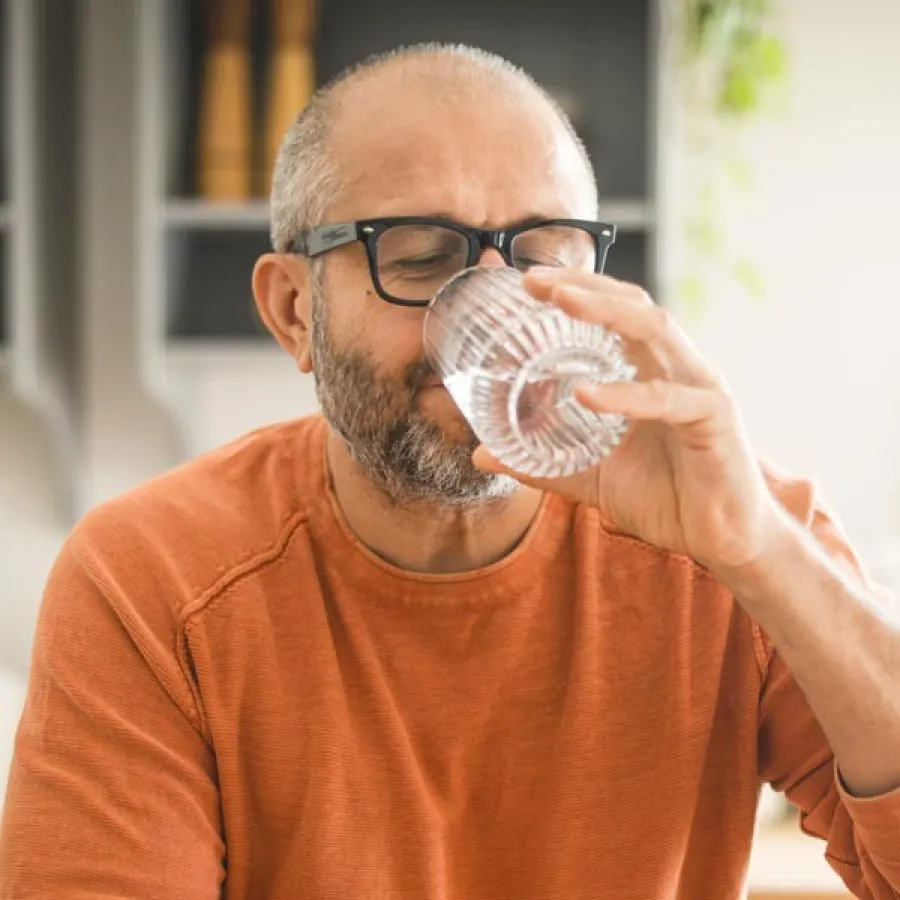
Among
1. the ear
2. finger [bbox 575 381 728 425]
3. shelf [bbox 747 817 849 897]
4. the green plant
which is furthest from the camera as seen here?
the green plant

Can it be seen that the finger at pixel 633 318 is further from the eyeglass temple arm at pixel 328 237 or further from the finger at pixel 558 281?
the eyeglass temple arm at pixel 328 237

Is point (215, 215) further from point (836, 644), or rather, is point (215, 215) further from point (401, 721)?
point (836, 644)

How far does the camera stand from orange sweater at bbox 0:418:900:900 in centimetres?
103

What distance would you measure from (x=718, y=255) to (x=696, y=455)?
4.96 ft

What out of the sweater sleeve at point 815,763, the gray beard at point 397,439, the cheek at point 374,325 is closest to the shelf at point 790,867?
the sweater sleeve at point 815,763

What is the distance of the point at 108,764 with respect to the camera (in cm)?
101

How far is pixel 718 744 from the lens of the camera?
113cm

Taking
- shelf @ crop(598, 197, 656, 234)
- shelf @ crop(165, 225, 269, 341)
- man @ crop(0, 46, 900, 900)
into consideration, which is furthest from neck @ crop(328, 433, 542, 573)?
shelf @ crop(165, 225, 269, 341)

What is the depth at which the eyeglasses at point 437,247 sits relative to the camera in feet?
3.49

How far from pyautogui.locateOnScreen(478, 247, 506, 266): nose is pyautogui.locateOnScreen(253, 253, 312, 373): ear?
24 cm

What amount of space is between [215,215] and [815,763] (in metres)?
1.30

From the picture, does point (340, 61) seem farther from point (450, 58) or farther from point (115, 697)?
point (115, 697)

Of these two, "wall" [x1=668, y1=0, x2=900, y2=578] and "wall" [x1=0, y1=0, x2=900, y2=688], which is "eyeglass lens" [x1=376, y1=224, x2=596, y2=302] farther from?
"wall" [x1=668, y1=0, x2=900, y2=578]

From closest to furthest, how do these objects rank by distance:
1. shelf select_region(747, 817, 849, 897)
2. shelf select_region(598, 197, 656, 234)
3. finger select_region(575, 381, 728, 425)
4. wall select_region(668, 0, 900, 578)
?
finger select_region(575, 381, 728, 425)
shelf select_region(747, 817, 849, 897)
shelf select_region(598, 197, 656, 234)
wall select_region(668, 0, 900, 578)
